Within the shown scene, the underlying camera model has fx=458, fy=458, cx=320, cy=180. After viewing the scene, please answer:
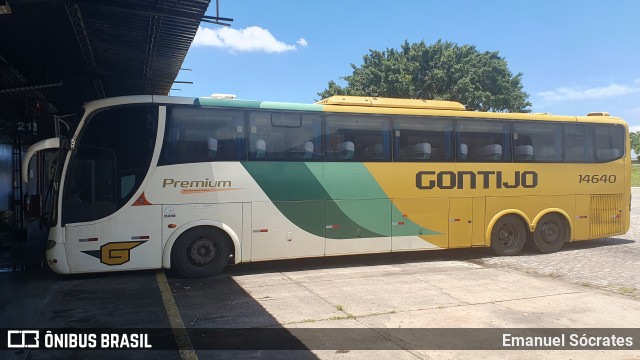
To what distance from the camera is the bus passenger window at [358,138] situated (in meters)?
9.13

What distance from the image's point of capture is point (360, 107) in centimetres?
947

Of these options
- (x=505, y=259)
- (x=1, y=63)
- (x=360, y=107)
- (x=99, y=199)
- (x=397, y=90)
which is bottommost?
(x=505, y=259)

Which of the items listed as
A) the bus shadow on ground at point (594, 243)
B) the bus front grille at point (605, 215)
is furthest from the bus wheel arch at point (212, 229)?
the bus front grille at point (605, 215)

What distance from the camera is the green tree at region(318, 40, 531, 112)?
28.2 metres

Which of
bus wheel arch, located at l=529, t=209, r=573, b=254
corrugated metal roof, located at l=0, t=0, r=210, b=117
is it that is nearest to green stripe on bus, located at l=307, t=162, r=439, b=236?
bus wheel arch, located at l=529, t=209, r=573, b=254

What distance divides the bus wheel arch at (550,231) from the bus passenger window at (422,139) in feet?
9.91

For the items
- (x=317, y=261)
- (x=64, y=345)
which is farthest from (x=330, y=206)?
(x=64, y=345)

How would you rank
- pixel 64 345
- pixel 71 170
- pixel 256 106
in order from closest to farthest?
pixel 64 345 < pixel 71 170 < pixel 256 106

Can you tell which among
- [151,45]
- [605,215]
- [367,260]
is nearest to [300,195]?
[367,260]

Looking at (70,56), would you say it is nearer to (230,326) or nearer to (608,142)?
(230,326)

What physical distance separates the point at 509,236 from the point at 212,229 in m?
6.98

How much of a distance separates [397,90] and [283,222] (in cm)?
2065

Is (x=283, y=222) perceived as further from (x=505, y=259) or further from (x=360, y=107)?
(x=505, y=259)

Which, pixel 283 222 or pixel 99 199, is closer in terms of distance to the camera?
pixel 99 199
